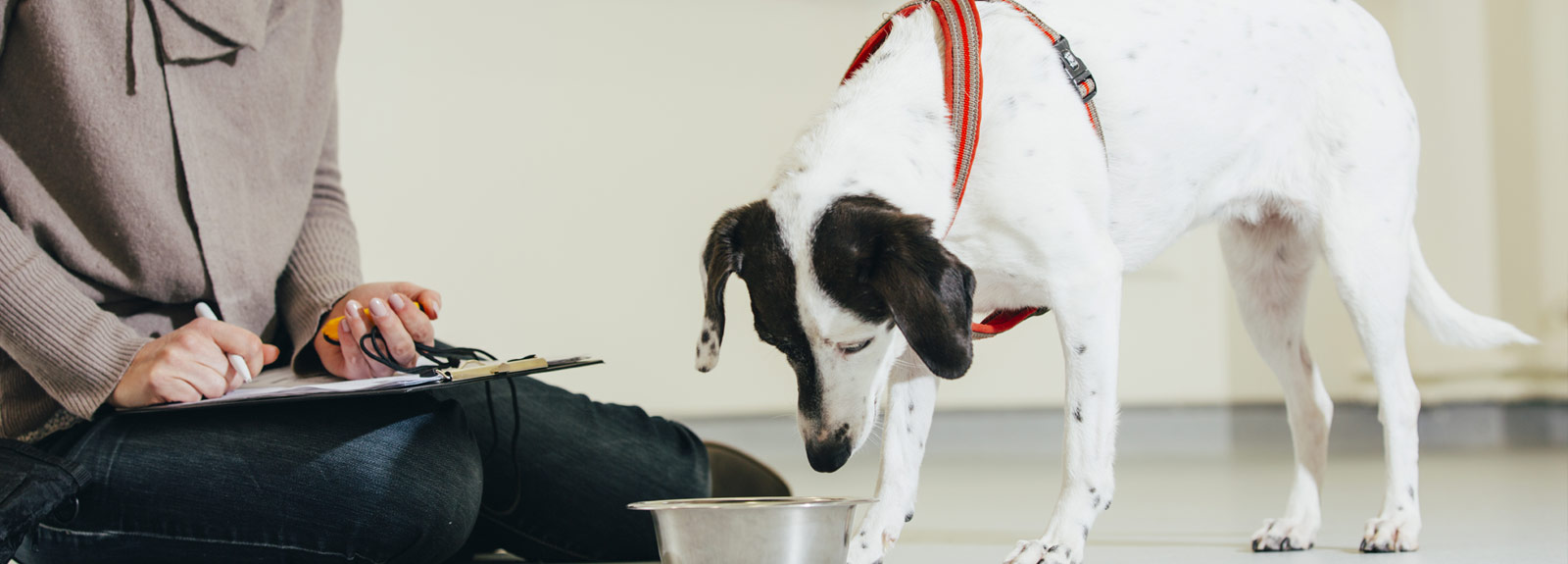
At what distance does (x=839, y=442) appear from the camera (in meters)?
1.42

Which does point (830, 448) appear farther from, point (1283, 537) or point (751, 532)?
point (1283, 537)

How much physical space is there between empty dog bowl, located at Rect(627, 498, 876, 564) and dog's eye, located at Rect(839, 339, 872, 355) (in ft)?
0.67

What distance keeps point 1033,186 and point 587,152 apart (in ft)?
9.08

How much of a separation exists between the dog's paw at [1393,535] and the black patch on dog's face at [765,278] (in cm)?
89

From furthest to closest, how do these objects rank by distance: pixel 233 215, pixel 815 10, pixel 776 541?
pixel 815 10 → pixel 233 215 → pixel 776 541

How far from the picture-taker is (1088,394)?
1.51 metres

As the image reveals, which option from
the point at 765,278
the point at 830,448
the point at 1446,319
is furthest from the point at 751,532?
the point at 1446,319

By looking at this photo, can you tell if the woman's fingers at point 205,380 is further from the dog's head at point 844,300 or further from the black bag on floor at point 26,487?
the dog's head at point 844,300

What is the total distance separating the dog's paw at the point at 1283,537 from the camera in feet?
5.80

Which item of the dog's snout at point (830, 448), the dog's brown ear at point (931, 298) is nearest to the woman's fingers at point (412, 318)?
the dog's snout at point (830, 448)

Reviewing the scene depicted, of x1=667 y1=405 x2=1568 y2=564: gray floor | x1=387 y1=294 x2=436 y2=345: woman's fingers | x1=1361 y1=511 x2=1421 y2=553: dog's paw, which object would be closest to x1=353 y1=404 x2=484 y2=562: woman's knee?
x1=387 y1=294 x2=436 y2=345: woman's fingers

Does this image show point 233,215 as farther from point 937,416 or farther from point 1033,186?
point 937,416

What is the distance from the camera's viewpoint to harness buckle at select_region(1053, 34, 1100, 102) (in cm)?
157

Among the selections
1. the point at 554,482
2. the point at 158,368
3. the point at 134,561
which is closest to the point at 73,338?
the point at 158,368
